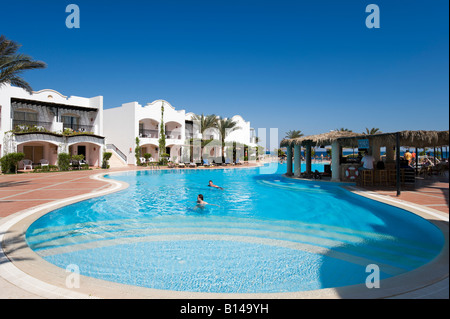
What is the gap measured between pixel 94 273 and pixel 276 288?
3218 mm

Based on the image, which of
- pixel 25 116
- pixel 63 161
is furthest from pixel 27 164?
pixel 25 116

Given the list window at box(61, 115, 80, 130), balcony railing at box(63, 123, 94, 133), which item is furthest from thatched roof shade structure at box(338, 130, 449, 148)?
window at box(61, 115, 80, 130)

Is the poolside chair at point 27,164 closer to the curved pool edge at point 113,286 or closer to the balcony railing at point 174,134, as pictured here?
the balcony railing at point 174,134

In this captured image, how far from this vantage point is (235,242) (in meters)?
6.41

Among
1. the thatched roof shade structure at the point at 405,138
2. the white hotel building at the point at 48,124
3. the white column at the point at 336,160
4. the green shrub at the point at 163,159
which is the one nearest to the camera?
the thatched roof shade structure at the point at 405,138

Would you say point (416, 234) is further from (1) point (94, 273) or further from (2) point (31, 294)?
(2) point (31, 294)

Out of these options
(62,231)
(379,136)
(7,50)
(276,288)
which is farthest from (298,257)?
(7,50)

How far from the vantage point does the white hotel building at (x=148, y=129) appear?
98.4ft

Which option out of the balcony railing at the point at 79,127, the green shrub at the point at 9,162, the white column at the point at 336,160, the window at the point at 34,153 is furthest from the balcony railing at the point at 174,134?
the white column at the point at 336,160

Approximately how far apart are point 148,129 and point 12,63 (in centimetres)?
2107

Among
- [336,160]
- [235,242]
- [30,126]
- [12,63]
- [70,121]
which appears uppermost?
[12,63]

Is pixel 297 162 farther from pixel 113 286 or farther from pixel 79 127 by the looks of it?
pixel 79 127

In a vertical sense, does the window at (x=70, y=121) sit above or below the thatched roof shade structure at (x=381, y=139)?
above

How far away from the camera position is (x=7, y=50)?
11398 mm
